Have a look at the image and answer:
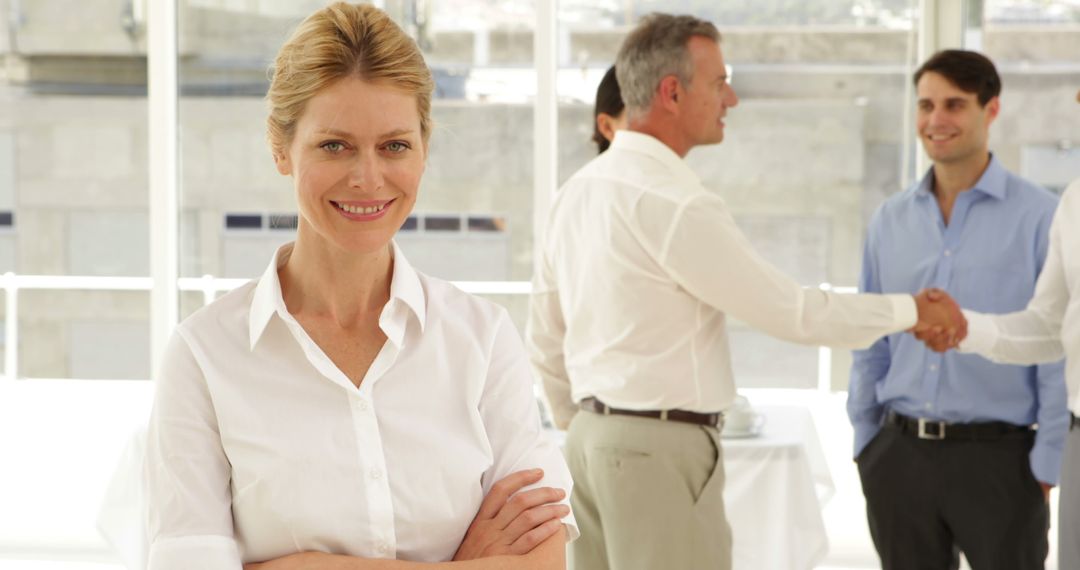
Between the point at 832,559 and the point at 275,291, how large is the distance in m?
3.92

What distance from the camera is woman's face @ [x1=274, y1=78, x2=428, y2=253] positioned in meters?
1.47

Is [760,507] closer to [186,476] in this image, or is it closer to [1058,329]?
[1058,329]

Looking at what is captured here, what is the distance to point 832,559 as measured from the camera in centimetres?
498

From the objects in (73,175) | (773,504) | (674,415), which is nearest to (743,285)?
(674,415)

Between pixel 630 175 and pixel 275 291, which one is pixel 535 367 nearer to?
pixel 630 175

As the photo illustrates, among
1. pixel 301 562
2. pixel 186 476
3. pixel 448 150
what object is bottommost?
pixel 301 562

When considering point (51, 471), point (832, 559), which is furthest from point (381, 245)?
point (51, 471)

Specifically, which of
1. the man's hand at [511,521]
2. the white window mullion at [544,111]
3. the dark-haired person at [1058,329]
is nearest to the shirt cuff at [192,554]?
the man's hand at [511,521]

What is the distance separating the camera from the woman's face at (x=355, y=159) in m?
1.47

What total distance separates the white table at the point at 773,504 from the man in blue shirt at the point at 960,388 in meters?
0.29

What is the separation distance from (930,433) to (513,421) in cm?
203

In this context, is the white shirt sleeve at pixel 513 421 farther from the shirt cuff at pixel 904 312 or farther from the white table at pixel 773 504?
the white table at pixel 773 504

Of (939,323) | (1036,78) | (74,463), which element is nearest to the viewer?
(939,323)

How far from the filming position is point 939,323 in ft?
10.2
